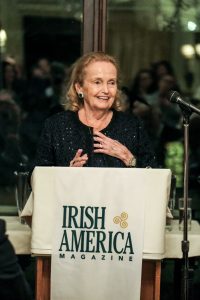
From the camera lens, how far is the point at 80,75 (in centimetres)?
553

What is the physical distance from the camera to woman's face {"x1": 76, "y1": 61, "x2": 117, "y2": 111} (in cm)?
538

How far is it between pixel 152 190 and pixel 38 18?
17.8 ft

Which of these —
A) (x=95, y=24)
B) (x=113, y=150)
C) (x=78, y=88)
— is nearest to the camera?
(x=113, y=150)

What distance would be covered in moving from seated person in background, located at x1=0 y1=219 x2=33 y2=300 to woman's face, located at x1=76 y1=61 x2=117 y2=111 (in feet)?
6.62

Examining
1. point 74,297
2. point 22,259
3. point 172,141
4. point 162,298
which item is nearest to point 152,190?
point 74,297

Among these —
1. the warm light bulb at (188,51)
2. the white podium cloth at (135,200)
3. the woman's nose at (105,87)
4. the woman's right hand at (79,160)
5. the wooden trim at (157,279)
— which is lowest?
the wooden trim at (157,279)

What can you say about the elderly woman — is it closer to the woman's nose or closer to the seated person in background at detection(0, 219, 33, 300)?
the woman's nose

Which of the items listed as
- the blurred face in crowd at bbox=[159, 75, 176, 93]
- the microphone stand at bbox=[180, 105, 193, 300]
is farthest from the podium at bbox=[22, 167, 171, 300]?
the blurred face in crowd at bbox=[159, 75, 176, 93]

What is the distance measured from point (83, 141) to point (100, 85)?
13.9 inches

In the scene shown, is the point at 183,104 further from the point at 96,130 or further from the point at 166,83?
the point at 166,83

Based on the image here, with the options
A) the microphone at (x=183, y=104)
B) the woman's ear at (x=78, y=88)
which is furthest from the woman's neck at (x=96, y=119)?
the microphone at (x=183, y=104)

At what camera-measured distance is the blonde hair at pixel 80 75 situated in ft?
18.0

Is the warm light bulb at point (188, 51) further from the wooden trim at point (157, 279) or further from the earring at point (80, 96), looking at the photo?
the wooden trim at point (157, 279)

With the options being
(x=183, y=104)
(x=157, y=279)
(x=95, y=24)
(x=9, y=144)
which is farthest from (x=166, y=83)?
(x=157, y=279)
